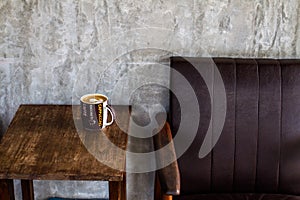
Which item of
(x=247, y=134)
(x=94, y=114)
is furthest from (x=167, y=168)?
(x=247, y=134)

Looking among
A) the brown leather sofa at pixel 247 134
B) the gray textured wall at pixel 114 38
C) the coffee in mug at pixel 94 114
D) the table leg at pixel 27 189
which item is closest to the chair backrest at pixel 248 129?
the brown leather sofa at pixel 247 134

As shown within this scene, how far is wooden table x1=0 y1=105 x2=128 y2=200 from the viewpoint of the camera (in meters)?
1.36

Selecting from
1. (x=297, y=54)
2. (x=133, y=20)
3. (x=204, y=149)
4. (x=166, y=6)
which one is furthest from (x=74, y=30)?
(x=297, y=54)

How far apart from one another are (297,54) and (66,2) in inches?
36.8

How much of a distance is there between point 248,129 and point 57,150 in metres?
0.72

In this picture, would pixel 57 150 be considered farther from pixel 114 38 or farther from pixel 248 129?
pixel 248 129

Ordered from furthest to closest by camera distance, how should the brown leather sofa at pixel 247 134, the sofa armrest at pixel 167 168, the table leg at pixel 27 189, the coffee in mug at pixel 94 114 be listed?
the table leg at pixel 27 189
the brown leather sofa at pixel 247 134
the coffee in mug at pixel 94 114
the sofa armrest at pixel 167 168

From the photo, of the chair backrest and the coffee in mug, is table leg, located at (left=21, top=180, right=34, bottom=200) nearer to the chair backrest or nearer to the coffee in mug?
the coffee in mug

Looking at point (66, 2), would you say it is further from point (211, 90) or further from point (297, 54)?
point (297, 54)

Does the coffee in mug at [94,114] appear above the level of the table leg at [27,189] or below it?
above

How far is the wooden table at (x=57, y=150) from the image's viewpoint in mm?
1361

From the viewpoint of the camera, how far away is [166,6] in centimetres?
176

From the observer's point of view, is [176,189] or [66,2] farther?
[66,2]

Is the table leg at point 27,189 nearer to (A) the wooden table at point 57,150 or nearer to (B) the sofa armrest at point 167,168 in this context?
(A) the wooden table at point 57,150
